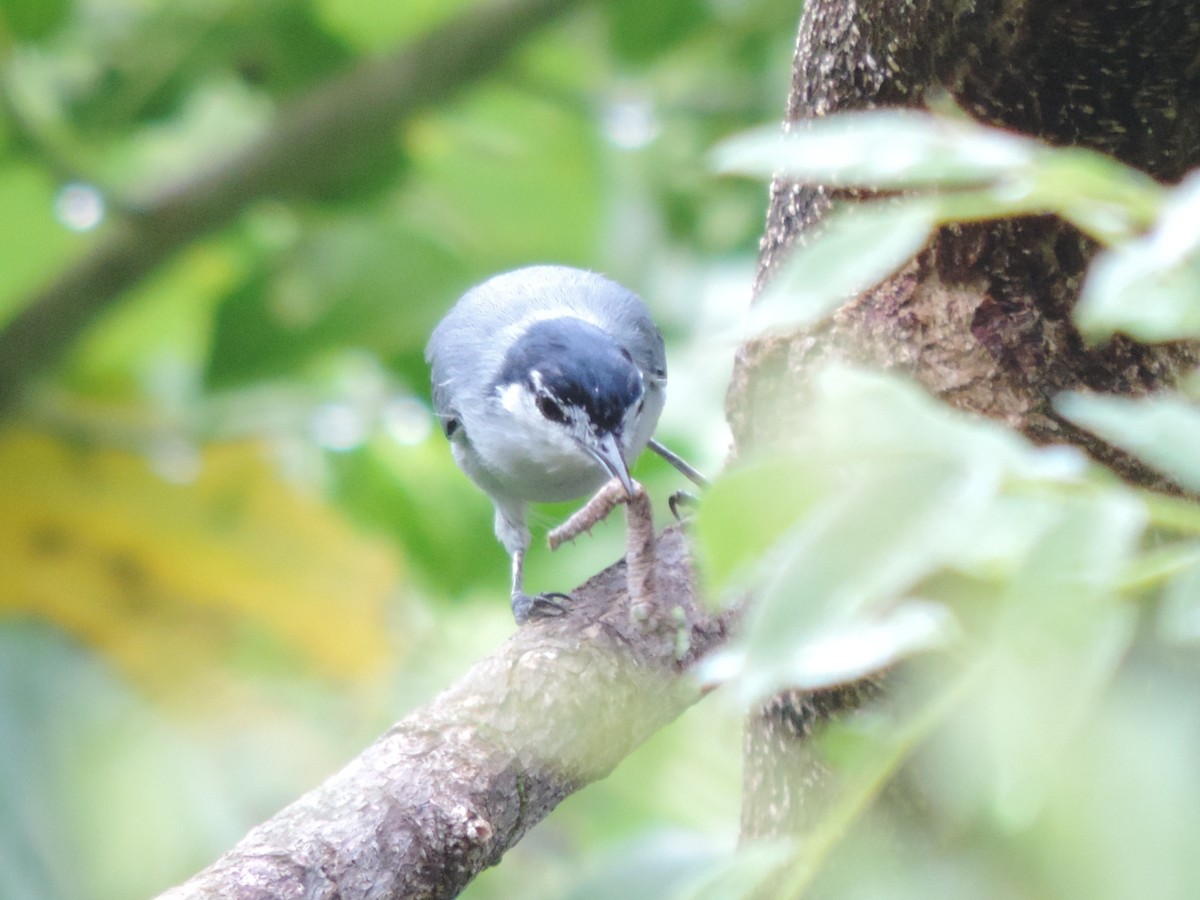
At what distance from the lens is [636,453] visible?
1.98 metres

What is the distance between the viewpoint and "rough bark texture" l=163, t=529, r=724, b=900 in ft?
3.05

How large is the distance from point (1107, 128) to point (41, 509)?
6.13 feet

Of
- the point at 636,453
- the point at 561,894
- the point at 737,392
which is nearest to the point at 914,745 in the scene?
the point at 561,894

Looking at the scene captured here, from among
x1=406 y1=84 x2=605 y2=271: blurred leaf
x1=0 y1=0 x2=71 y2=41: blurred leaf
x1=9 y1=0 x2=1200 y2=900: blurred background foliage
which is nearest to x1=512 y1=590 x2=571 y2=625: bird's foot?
x1=9 y1=0 x2=1200 y2=900: blurred background foliage

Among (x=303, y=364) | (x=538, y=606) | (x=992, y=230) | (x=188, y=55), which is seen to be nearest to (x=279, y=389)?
(x=303, y=364)

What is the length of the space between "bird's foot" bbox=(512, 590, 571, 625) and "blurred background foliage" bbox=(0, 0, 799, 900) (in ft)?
0.75

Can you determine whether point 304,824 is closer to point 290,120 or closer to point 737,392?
point 737,392

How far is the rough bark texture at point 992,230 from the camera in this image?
0.95m

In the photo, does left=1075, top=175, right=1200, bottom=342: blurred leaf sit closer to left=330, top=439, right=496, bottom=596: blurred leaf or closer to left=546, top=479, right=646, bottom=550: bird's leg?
left=546, top=479, right=646, bottom=550: bird's leg

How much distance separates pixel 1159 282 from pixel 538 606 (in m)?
1.30

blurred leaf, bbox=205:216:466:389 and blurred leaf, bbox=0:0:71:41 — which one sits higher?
blurred leaf, bbox=0:0:71:41

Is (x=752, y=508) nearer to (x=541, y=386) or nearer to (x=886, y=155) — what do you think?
(x=886, y=155)

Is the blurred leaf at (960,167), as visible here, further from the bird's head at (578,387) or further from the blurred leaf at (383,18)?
the blurred leaf at (383,18)

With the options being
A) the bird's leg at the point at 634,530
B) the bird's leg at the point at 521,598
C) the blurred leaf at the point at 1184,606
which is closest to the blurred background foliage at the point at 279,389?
the bird's leg at the point at 521,598
